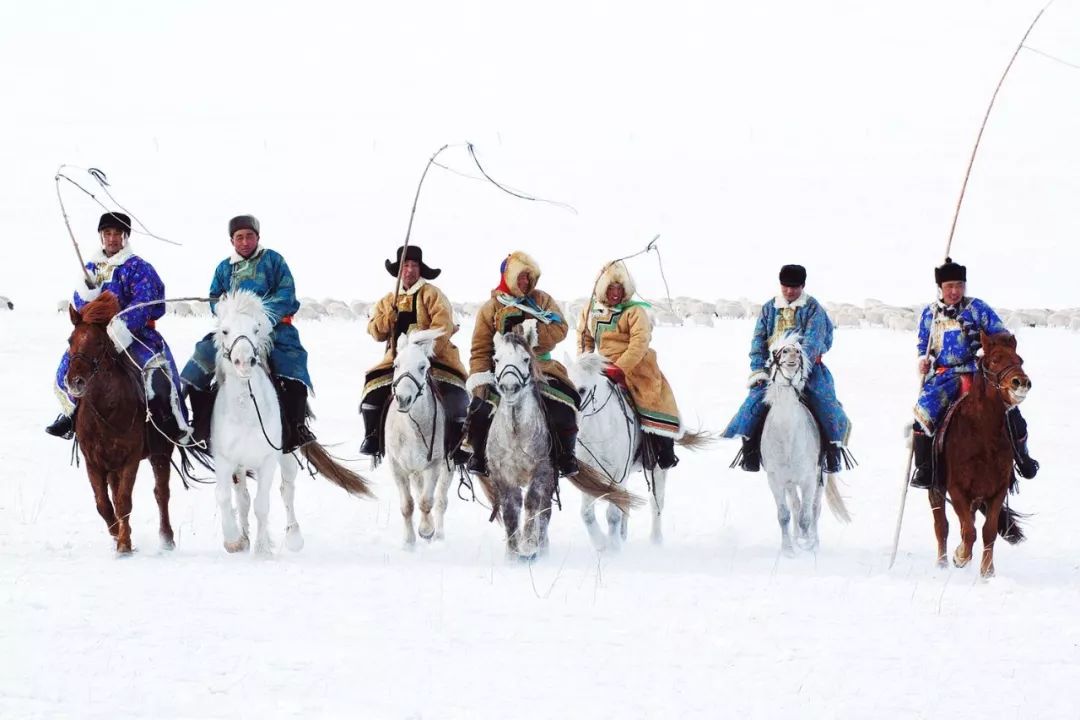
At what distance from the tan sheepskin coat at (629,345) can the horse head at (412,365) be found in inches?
55.4

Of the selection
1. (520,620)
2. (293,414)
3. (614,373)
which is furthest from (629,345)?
(520,620)

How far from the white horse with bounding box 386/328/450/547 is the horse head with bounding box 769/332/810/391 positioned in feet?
8.18

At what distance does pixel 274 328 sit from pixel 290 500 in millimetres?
1261

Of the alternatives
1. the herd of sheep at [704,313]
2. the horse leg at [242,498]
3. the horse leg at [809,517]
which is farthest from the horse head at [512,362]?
the herd of sheep at [704,313]

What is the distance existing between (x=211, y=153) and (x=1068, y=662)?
66.5 m

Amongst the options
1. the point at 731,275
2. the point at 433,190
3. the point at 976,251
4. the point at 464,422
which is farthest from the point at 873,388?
the point at 433,190

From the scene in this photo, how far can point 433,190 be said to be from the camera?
62750 mm

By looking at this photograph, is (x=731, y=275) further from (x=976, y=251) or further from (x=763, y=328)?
(x=763, y=328)

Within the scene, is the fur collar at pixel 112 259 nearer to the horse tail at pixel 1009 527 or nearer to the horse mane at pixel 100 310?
the horse mane at pixel 100 310

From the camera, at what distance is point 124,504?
8.48 meters

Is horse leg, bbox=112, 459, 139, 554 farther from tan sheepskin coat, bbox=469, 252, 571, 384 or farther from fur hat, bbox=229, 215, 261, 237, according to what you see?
tan sheepskin coat, bbox=469, 252, 571, 384

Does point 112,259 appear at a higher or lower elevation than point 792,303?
lower

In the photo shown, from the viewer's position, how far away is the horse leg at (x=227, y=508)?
857 centimetres

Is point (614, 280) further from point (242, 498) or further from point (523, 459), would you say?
point (242, 498)
